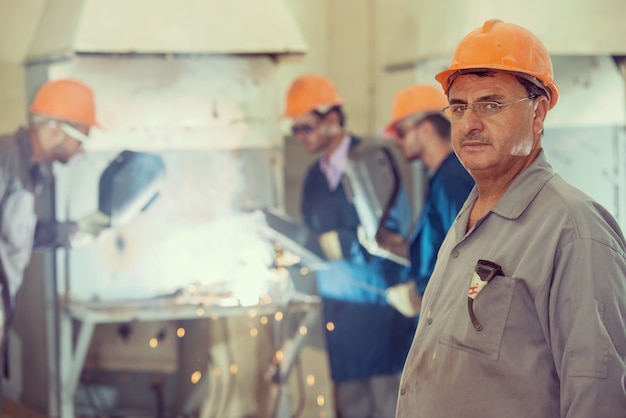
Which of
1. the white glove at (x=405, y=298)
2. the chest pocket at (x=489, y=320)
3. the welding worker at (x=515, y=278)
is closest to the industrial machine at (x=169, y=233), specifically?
the white glove at (x=405, y=298)

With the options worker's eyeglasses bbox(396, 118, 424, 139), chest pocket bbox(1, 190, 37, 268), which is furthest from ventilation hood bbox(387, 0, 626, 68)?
chest pocket bbox(1, 190, 37, 268)

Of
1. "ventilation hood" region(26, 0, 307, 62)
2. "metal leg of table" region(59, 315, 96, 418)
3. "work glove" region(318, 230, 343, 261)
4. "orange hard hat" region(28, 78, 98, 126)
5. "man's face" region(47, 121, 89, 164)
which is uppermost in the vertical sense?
"ventilation hood" region(26, 0, 307, 62)

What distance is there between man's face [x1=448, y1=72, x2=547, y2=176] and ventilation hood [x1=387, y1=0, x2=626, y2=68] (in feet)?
7.68

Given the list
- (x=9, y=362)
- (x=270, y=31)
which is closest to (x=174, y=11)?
(x=270, y=31)

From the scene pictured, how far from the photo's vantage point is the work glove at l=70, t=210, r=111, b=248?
4.42 meters

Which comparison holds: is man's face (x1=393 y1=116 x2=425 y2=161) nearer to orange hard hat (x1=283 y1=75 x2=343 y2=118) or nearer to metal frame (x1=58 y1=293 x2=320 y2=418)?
orange hard hat (x1=283 y1=75 x2=343 y2=118)

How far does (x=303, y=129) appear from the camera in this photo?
4.76 metres

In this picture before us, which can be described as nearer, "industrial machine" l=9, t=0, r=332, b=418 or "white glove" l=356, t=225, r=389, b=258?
"industrial machine" l=9, t=0, r=332, b=418

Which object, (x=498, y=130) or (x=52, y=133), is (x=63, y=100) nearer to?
(x=52, y=133)

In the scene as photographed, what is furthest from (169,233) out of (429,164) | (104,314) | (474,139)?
(474,139)

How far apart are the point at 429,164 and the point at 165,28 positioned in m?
1.42

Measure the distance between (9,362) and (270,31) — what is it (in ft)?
6.63

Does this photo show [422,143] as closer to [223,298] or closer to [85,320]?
[223,298]

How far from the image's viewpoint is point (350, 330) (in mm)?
4812
